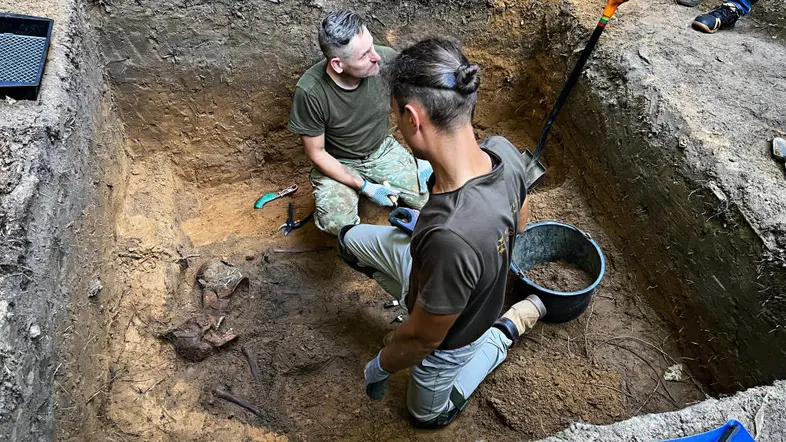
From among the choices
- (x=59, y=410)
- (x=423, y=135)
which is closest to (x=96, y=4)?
(x=59, y=410)

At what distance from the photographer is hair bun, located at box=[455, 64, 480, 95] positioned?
5.64 ft

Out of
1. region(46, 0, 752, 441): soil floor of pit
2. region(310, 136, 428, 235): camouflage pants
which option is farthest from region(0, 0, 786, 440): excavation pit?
region(310, 136, 428, 235): camouflage pants

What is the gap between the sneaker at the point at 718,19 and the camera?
3.73 meters

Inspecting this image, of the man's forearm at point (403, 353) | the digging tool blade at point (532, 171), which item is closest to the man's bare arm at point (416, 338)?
the man's forearm at point (403, 353)

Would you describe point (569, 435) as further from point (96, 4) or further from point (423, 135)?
point (96, 4)

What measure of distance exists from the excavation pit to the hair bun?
5.38 ft

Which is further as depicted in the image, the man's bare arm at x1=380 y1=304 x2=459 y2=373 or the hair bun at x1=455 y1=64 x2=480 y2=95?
the man's bare arm at x1=380 y1=304 x2=459 y2=373

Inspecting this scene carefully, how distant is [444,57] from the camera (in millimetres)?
1754

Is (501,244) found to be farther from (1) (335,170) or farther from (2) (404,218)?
(1) (335,170)

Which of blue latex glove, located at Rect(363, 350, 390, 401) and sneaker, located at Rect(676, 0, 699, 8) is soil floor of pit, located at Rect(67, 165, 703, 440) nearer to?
blue latex glove, located at Rect(363, 350, 390, 401)

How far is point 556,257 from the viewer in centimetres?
324

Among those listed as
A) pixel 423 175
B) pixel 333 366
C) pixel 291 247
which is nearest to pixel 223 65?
pixel 291 247

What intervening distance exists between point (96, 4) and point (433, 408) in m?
3.15

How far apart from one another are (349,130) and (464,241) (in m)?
1.92
